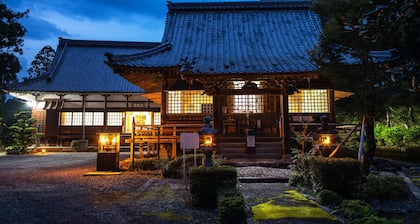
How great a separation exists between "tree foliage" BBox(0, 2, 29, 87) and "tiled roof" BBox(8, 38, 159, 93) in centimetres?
375

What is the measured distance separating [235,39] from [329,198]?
12115 millimetres

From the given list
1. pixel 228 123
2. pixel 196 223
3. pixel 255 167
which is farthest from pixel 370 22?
pixel 228 123

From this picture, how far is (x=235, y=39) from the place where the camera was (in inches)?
639

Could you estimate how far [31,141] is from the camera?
21.0 metres

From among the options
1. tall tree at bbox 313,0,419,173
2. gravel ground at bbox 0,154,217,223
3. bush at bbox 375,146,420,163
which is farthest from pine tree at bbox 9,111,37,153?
bush at bbox 375,146,420,163

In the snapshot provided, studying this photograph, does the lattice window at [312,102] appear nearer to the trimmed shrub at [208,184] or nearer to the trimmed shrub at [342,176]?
the trimmed shrub at [342,176]

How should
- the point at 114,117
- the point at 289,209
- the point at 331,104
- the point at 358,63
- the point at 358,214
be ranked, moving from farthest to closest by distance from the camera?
1. the point at 114,117
2. the point at 331,104
3. the point at 358,63
4. the point at 289,209
5. the point at 358,214

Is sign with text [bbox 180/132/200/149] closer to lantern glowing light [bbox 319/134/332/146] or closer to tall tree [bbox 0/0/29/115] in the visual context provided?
lantern glowing light [bbox 319/134/332/146]

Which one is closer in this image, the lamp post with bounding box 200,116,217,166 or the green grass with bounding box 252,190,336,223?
the green grass with bounding box 252,190,336,223

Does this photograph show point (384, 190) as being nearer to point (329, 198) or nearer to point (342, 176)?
point (342, 176)

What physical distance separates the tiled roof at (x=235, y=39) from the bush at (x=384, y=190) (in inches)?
231

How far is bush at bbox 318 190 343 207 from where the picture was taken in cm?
579

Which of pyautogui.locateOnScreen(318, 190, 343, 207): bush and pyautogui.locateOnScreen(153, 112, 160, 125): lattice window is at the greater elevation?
pyautogui.locateOnScreen(153, 112, 160, 125): lattice window

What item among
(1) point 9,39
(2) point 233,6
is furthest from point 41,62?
(2) point 233,6
